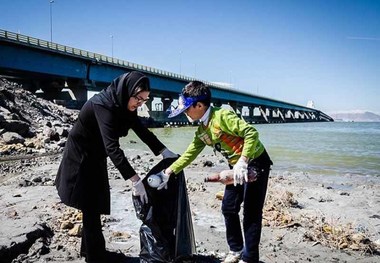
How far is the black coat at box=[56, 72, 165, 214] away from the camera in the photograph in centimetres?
248

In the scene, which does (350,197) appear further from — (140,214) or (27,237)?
(27,237)

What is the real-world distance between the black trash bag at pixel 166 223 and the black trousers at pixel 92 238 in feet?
1.24

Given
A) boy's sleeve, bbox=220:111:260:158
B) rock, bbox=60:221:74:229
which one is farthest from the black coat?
rock, bbox=60:221:74:229

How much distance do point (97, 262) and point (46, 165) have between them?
654 cm

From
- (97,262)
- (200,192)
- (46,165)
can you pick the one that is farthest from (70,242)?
(46,165)

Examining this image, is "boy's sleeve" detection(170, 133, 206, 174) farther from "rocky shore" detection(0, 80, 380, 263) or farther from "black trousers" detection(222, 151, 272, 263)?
"rocky shore" detection(0, 80, 380, 263)

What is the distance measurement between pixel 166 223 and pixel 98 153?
0.85 meters

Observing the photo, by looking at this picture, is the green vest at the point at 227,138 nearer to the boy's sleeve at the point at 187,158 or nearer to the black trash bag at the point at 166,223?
the boy's sleeve at the point at 187,158

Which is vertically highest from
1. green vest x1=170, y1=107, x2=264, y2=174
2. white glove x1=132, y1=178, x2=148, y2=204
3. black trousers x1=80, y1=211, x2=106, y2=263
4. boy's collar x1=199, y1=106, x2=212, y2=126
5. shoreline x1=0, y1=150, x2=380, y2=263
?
boy's collar x1=199, y1=106, x2=212, y2=126

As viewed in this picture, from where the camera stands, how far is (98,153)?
9.01ft

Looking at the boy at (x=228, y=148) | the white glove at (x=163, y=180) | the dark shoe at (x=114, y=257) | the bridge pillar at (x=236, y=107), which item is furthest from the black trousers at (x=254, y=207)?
the bridge pillar at (x=236, y=107)

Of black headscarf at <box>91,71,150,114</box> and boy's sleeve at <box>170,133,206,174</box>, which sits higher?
black headscarf at <box>91,71,150,114</box>

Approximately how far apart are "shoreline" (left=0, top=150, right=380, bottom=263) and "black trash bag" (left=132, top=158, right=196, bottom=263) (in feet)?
1.28

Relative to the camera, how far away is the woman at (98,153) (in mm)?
2494
